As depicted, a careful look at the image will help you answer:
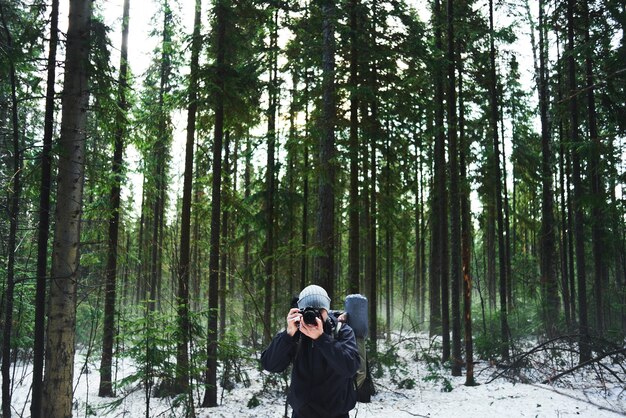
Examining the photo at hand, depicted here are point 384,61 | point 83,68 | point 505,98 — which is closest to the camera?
point 83,68

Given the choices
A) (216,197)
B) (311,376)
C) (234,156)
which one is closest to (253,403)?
(216,197)

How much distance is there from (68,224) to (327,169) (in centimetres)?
570

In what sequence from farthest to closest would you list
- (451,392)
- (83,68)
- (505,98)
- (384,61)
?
(505,98) → (384,61) → (451,392) → (83,68)

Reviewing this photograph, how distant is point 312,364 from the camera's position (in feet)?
11.3

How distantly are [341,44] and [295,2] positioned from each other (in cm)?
188

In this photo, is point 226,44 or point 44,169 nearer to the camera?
point 44,169

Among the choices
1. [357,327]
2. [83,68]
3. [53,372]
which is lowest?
[53,372]

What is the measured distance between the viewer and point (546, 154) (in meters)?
16.0

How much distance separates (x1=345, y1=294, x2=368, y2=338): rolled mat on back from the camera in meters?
3.93

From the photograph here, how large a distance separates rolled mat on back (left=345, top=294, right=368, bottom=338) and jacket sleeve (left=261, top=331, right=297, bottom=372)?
67 cm

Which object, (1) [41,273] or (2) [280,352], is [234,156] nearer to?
(1) [41,273]

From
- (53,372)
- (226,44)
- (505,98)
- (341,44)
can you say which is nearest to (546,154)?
(505,98)

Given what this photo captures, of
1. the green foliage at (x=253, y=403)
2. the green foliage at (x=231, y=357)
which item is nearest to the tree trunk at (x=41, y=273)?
the green foliage at (x=231, y=357)

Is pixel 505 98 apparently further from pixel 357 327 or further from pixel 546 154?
pixel 357 327
